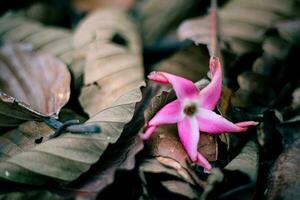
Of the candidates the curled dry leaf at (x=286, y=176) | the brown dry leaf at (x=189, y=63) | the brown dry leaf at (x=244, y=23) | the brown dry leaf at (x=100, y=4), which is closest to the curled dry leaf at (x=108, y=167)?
the curled dry leaf at (x=286, y=176)

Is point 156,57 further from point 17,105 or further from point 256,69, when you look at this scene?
point 17,105

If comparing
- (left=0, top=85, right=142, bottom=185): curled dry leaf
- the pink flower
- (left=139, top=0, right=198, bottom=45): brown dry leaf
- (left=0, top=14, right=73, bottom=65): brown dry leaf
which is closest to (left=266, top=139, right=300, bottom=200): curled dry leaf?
the pink flower

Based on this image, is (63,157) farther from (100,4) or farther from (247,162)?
(100,4)

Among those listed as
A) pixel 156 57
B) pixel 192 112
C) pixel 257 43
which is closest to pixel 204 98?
pixel 192 112

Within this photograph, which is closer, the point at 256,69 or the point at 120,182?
the point at 120,182

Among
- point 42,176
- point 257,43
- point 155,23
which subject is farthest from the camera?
point 155,23

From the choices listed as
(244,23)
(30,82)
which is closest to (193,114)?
(30,82)
